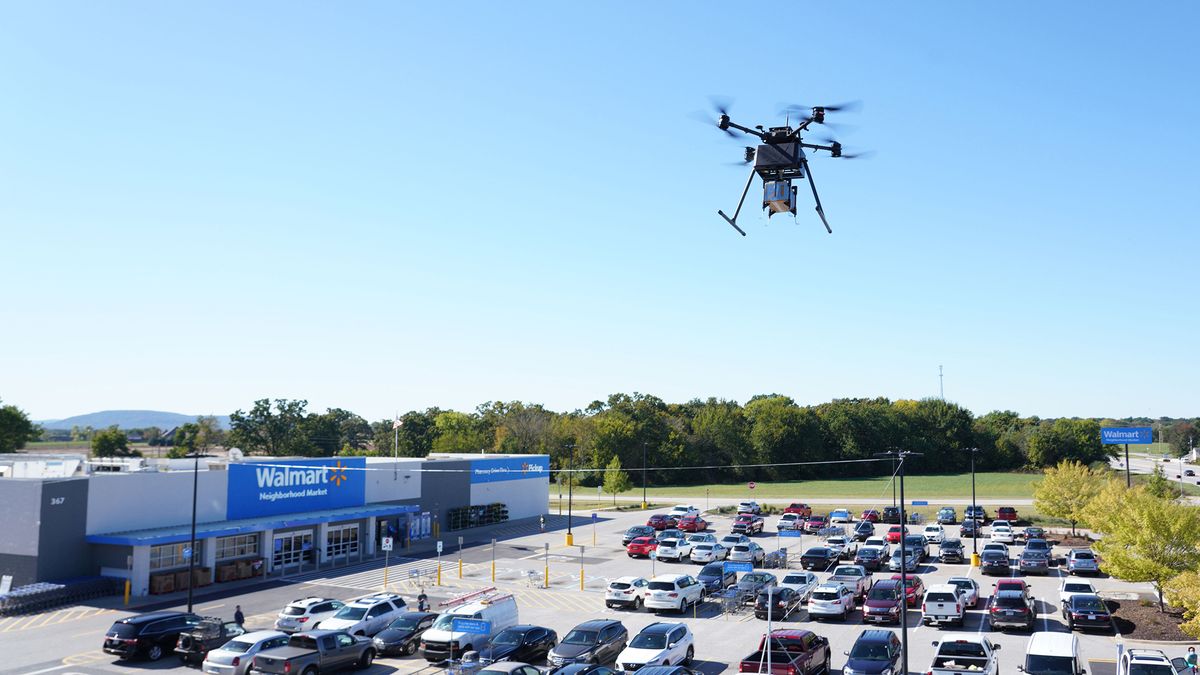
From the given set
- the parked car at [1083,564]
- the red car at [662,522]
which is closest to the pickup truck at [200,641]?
the parked car at [1083,564]

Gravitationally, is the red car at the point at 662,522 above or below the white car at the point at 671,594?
below

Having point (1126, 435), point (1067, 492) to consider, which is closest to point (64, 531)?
point (1067, 492)

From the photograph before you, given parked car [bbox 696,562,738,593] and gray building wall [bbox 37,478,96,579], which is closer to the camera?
gray building wall [bbox 37,478,96,579]

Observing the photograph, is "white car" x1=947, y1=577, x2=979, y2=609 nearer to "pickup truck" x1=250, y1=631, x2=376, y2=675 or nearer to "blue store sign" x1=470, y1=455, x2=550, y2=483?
"pickup truck" x1=250, y1=631, x2=376, y2=675

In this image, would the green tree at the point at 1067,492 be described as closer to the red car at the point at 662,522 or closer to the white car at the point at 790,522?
the white car at the point at 790,522

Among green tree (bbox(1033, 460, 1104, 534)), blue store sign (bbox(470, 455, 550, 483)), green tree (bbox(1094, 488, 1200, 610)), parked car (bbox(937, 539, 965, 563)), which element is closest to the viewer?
green tree (bbox(1094, 488, 1200, 610))

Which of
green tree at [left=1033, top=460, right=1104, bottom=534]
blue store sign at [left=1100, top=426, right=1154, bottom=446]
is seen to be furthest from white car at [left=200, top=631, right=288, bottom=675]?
blue store sign at [left=1100, top=426, right=1154, bottom=446]

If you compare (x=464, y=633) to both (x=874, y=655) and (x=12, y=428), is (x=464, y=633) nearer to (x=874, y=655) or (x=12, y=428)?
(x=874, y=655)
